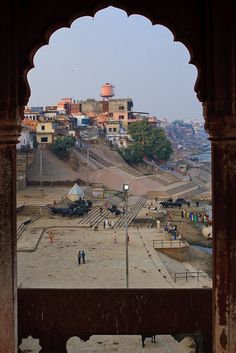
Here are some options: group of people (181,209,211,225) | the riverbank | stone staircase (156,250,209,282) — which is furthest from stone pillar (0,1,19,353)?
group of people (181,209,211,225)

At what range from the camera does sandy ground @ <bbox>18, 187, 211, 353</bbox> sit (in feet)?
47.5

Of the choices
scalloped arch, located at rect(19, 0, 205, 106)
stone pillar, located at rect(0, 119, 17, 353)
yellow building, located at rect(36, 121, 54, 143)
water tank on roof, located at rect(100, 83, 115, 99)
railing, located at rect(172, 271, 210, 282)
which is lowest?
railing, located at rect(172, 271, 210, 282)

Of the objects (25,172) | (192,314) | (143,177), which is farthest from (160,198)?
(192,314)

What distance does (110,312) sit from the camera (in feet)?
15.3

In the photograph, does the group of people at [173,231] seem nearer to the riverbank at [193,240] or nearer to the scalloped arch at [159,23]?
the riverbank at [193,240]

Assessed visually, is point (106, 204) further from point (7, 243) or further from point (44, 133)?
point (7, 243)

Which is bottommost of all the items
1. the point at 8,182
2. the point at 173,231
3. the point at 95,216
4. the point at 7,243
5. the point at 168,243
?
the point at 168,243

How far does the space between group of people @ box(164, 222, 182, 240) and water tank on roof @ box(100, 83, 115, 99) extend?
7657 cm

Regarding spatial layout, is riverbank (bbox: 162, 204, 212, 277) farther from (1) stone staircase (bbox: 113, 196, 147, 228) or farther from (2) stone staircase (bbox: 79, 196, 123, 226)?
(2) stone staircase (bbox: 79, 196, 123, 226)

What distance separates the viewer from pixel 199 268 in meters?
30.2

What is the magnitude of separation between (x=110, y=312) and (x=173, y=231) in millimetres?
35008

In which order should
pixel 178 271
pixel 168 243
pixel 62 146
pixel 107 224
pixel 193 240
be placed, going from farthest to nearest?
pixel 62 146, pixel 107 224, pixel 193 240, pixel 168 243, pixel 178 271

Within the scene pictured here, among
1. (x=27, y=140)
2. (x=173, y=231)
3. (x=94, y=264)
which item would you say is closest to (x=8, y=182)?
(x=94, y=264)

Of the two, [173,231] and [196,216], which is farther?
[196,216]
